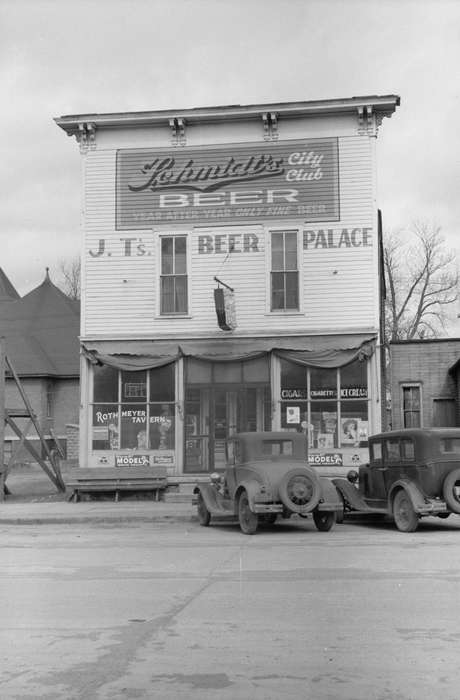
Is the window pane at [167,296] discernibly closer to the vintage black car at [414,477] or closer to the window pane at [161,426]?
the window pane at [161,426]

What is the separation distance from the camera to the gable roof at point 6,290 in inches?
1810

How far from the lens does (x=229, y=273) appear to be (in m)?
22.2

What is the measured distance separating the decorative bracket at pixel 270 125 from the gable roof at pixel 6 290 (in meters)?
26.4

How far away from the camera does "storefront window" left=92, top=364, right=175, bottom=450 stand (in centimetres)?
2231

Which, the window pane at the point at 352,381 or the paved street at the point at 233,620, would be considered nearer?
the paved street at the point at 233,620

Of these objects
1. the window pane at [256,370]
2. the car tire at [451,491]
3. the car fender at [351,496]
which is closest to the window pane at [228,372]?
the window pane at [256,370]

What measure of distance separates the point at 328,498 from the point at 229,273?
344 inches

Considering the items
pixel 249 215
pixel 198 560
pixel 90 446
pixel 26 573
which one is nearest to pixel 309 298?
pixel 249 215

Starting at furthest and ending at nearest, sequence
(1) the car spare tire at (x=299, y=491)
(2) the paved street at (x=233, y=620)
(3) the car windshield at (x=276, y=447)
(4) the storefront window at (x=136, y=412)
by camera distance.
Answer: (4) the storefront window at (x=136, y=412) < (3) the car windshield at (x=276, y=447) < (1) the car spare tire at (x=299, y=491) < (2) the paved street at (x=233, y=620)

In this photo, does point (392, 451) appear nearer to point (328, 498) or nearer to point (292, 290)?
point (328, 498)

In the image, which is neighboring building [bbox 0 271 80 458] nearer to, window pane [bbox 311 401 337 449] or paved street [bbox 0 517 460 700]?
window pane [bbox 311 401 337 449]

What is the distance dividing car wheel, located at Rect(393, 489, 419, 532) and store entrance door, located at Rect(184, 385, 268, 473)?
722 cm

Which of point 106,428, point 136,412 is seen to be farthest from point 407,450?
point 106,428

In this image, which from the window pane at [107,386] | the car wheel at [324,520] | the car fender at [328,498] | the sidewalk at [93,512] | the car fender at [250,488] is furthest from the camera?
the window pane at [107,386]
